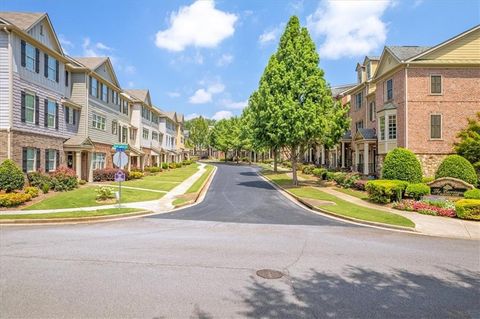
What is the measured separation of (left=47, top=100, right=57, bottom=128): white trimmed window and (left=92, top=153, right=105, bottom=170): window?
6.29 m

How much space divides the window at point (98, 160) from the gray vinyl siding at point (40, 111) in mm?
3651

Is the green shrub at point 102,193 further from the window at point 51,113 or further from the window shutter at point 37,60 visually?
the window shutter at point 37,60

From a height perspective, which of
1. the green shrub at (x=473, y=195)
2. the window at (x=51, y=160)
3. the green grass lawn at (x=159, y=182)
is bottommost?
the green grass lawn at (x=159, y=182)

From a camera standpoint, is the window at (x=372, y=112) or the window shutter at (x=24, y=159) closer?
the window shutter at (x=24, y=159)

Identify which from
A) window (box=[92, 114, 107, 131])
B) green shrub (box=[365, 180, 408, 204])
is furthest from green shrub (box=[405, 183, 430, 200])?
window (box=[92, 114, 107, 131])

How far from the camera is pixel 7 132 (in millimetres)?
18594

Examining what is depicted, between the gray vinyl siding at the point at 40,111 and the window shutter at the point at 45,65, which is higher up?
the window shutter at the point at 45,65

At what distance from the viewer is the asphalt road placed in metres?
5.26

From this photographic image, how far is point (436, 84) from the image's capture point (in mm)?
25172

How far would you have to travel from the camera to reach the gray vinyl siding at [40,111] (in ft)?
63.1

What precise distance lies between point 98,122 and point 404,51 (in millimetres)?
30234

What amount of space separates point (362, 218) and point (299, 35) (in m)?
19.0

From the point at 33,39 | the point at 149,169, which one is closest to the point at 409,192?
the point at 33,39

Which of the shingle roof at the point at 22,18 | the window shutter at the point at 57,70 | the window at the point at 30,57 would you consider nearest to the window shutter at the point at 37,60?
the window at the point at 30,57
